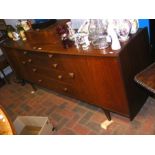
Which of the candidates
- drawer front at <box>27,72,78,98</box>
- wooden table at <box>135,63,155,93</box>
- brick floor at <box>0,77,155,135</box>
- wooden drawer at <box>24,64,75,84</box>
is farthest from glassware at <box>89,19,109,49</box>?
brick floor at <box>0,77,155,135</box>

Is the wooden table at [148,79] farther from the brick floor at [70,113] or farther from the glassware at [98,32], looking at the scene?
the brick floor at [70,113]

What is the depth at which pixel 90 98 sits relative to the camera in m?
2.27

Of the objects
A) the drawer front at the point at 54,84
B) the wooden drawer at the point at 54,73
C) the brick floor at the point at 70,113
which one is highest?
the wooden drawer at the point at 54,73

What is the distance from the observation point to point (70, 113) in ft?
8.73

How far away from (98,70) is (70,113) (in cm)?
99

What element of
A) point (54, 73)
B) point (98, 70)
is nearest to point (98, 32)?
point (98, 70)

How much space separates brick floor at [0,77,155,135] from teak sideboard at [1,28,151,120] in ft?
0.46

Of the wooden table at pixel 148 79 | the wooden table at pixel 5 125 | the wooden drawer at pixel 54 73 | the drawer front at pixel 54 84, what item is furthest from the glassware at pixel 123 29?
the wooden table at pixel 5 125

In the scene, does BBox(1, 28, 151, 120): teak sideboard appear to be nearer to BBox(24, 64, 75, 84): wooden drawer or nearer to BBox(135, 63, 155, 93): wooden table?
BBox(24, 64, 75, 84): wooden drawer

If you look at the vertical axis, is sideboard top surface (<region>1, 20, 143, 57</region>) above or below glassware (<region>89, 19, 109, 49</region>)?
below

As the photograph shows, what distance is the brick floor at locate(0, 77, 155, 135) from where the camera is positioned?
86.2 inches

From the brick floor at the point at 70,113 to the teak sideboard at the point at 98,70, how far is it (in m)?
0.14

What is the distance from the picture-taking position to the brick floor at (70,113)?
2189 millimetres
